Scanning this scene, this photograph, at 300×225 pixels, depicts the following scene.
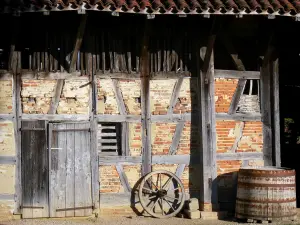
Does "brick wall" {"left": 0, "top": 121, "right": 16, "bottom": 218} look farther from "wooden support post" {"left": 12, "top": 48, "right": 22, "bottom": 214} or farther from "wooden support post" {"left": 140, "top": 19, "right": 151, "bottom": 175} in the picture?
"wooden support post" {"left": 140, "top": 19, "right": 151, "bottom": 175}

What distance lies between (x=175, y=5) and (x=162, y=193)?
382cm

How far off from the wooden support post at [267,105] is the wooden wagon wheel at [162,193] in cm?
206

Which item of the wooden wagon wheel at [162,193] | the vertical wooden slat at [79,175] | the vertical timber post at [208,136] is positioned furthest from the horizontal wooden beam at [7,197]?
the vertical timber post at [208,136]

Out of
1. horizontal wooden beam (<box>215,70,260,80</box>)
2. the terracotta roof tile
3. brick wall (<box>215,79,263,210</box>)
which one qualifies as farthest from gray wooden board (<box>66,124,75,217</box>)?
horizontal wooden beam (<box>215,70,260,80</box>)

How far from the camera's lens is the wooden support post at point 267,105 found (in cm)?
1090

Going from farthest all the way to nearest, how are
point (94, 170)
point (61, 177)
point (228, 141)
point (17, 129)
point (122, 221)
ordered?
point (228, 141), point (94, 170), point (61, 177), point (17, 129), point (122, 221)

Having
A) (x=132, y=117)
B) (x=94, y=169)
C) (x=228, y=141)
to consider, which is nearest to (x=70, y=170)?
(x=94, y=169)

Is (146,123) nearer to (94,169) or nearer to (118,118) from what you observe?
(118,118)

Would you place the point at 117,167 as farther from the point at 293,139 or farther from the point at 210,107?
the point at 293,139

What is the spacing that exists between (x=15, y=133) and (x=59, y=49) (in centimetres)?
192

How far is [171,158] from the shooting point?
1057 centimetres

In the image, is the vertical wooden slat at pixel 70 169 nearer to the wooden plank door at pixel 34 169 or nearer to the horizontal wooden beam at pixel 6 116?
the wooden plank door at pixel 34 169

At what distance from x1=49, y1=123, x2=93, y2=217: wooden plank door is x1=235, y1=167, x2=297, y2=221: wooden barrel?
3187 millimetres

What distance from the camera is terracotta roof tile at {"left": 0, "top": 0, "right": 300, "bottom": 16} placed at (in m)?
8.64
